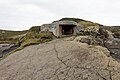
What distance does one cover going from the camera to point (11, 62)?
21.8 metres

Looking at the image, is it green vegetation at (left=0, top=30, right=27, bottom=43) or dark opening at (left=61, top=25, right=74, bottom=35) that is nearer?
dark opening at (left=61, top=25, right=74, bottom=35)

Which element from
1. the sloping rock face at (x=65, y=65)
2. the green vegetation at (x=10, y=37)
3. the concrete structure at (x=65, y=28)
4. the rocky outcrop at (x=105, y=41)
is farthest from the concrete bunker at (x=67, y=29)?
the green vegetation at (x=10, y=37)

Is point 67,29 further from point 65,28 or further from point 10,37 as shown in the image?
point 10,37

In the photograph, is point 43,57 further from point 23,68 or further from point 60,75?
point 60,75

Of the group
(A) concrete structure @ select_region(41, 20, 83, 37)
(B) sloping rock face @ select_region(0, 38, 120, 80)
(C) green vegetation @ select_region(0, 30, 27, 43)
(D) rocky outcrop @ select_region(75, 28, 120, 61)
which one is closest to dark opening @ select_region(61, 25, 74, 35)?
(A) concrete structure @ select_region(41, 20, 83, 37)

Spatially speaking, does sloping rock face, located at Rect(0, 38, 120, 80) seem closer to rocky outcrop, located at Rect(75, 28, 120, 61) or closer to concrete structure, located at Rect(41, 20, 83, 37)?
rocky outcrop, located at Rect(75, 28, 120, 61)

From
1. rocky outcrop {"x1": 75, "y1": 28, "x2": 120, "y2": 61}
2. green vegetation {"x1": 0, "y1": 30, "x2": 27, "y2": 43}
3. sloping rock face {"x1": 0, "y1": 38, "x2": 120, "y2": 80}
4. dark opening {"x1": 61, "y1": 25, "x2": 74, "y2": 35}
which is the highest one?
dark opening {"x1": 61, "y1": 25, "x2": 74, "y2": 35}

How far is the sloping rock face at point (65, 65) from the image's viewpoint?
1446 cm

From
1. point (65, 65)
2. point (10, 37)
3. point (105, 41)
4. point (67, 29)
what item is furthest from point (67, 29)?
point (10, 37)

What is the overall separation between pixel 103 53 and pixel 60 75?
400 centimetres

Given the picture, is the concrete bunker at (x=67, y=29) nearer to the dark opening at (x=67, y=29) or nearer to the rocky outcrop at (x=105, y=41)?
the dark opening at (x=67, y=29)

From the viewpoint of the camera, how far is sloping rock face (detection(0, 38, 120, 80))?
14.5 metres

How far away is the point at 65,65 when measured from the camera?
16.1 meters

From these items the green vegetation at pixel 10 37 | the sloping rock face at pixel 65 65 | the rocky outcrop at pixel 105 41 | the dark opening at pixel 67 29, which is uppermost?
the dark opening at pixel 67 29
